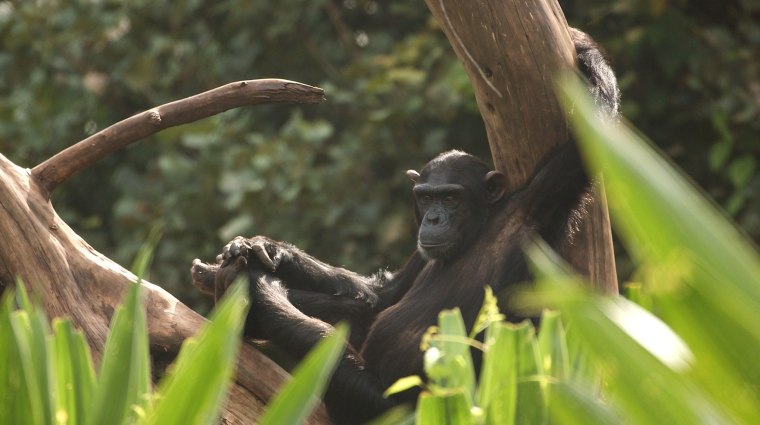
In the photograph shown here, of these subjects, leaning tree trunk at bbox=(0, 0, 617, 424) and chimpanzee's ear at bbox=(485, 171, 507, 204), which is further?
chimpanzee's ear at bbox=(485, 171, 507, 204)

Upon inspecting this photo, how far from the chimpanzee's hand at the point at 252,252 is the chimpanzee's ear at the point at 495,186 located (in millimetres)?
805

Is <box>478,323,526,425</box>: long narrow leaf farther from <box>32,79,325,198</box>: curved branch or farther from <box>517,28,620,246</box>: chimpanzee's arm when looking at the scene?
<box>517,28,620,246</box>: chimpanzee's arm

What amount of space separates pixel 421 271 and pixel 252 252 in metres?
0.69

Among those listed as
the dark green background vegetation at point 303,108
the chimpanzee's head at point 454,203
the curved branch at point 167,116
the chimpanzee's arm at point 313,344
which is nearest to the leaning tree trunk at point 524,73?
the chimpanzee's head at point 454,203

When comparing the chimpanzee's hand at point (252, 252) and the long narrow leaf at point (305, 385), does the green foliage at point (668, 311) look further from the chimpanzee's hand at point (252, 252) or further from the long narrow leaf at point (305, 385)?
the chimpanzee's hand at point (252, 252)

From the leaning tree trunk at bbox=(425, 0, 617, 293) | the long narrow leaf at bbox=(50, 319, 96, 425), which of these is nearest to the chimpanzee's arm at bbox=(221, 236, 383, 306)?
the leaning tree trunk at bbox=(425, 0, 617, 293)

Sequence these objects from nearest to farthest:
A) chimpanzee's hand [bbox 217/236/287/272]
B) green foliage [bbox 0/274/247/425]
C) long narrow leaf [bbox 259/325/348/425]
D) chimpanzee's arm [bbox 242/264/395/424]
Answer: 1. long narrow leaf [bbox 259/325/348/425]
2. green foliage [bbox 0/274/247/425]
3. chimpanzee's arm [bbox 242/264/395/424]
4. chimpanzee's hand [bbox 217/236/287/272]

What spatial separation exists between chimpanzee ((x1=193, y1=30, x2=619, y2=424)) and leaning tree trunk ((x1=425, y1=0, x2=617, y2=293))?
4.5 inches

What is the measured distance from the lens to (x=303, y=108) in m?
8.45

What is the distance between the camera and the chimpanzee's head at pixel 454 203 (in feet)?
12.7

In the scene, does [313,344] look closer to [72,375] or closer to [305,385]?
[72,375]

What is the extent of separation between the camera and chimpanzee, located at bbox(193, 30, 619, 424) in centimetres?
354

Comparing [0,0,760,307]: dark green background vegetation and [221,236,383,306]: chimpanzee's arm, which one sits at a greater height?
[0,0,760,307]: dark green background vegetation

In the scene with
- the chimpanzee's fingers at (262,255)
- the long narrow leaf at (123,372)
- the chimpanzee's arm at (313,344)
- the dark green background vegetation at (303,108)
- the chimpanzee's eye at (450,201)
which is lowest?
the long narrow leaf at (123,372)
